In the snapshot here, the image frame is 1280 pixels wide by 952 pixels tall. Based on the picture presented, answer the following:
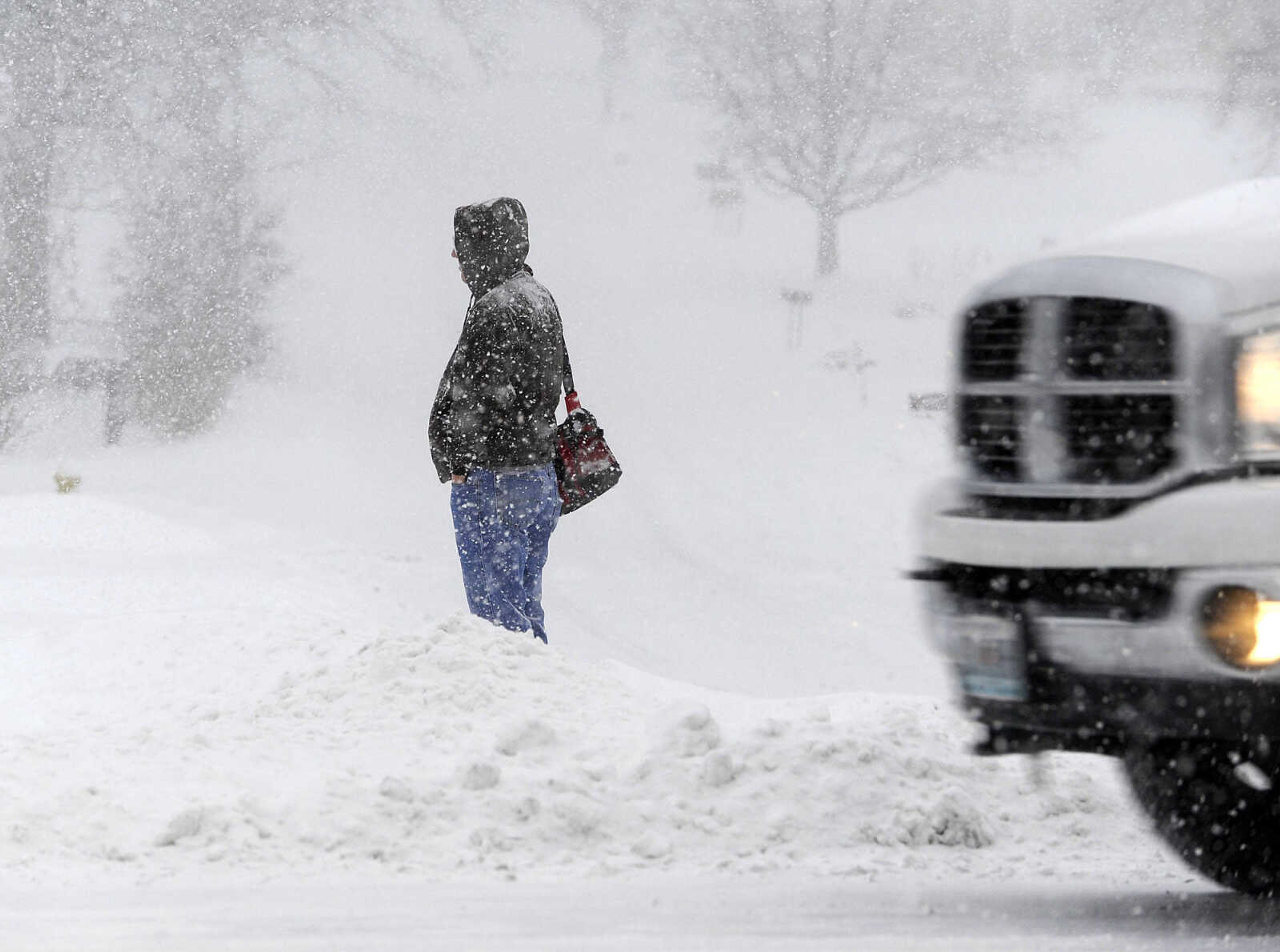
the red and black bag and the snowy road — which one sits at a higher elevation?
the red and black bag

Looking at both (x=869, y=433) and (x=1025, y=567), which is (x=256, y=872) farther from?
(x=869, y=433)

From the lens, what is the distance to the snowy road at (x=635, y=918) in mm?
3750

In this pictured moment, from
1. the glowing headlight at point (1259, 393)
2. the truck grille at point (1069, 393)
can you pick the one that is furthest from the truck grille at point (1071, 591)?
the glowing headlight at point (1259, 393)

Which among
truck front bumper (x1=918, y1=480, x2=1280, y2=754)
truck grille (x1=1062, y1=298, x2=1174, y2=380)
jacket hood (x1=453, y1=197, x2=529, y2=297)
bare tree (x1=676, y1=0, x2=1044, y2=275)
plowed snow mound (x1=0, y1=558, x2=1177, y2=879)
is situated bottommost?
plowed snow mound (x1=0, y1=558, x2=1177, y2=879)

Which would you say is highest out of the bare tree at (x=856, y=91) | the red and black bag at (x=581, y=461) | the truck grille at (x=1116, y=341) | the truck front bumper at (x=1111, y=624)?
the bare tree at (x=856, y=91)

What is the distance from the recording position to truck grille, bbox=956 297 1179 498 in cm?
339

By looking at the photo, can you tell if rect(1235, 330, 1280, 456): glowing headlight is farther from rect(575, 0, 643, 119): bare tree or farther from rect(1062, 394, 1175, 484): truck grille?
rect(575, 0, 643, 119): bare tree

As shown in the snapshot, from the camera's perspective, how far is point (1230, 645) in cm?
326

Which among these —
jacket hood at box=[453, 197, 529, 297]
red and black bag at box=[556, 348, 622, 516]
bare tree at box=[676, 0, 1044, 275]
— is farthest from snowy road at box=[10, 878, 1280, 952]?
bare tree at box=[676, 0, 1044, 275]

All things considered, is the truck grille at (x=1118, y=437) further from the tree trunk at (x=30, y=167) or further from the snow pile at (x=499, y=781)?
the tree trunk at (x=30, y=167)

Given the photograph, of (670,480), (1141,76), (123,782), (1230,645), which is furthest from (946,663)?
(1141,76)

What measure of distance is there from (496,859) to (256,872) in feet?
2.12

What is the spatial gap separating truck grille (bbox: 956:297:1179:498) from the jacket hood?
3077mm

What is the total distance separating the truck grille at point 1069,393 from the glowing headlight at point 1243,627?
0.29m
